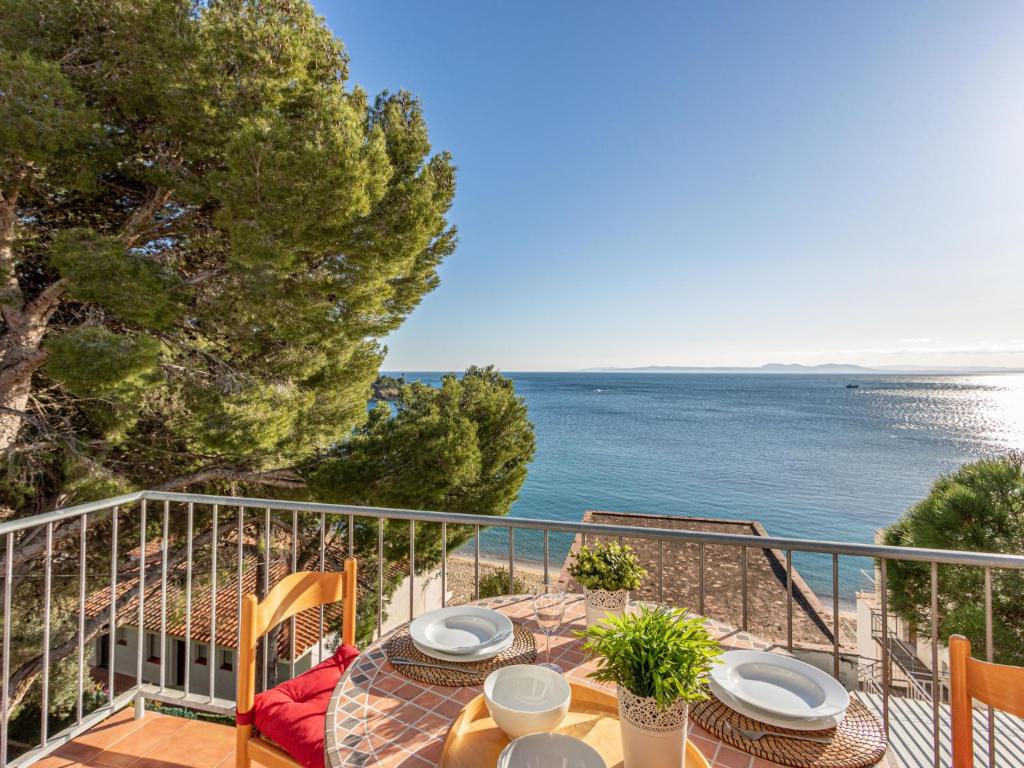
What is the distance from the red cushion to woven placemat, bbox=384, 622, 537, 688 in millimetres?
242

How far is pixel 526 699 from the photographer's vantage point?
81 centimetres

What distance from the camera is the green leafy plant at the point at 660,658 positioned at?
63 centimetres

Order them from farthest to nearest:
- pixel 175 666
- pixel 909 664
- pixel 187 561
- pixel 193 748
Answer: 1. pixel 175 666
2. pixel 909 664
3. pixel 187 561
4. pixel 193 748

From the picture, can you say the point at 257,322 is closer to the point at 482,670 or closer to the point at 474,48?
the point at 482,670

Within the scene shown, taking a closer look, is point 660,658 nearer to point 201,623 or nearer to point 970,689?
point 970,689

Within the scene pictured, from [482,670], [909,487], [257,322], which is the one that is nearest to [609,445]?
[909,487]

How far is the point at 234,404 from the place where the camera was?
4.06 meters

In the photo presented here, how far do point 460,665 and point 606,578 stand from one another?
1.35 ft

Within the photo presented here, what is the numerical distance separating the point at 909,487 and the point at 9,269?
27962 mm

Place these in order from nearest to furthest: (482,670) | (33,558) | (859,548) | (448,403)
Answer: (482,670)
(859,548)
(33,558)
(448,403)

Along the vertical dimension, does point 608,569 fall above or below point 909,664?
above

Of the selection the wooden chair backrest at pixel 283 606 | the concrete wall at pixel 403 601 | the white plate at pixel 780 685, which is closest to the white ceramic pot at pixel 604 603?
the white plate at pixel 780 685

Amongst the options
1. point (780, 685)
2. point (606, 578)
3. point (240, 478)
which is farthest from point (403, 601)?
point (780, 685)

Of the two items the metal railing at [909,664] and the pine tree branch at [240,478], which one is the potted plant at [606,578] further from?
the metal railing at [909,664]
